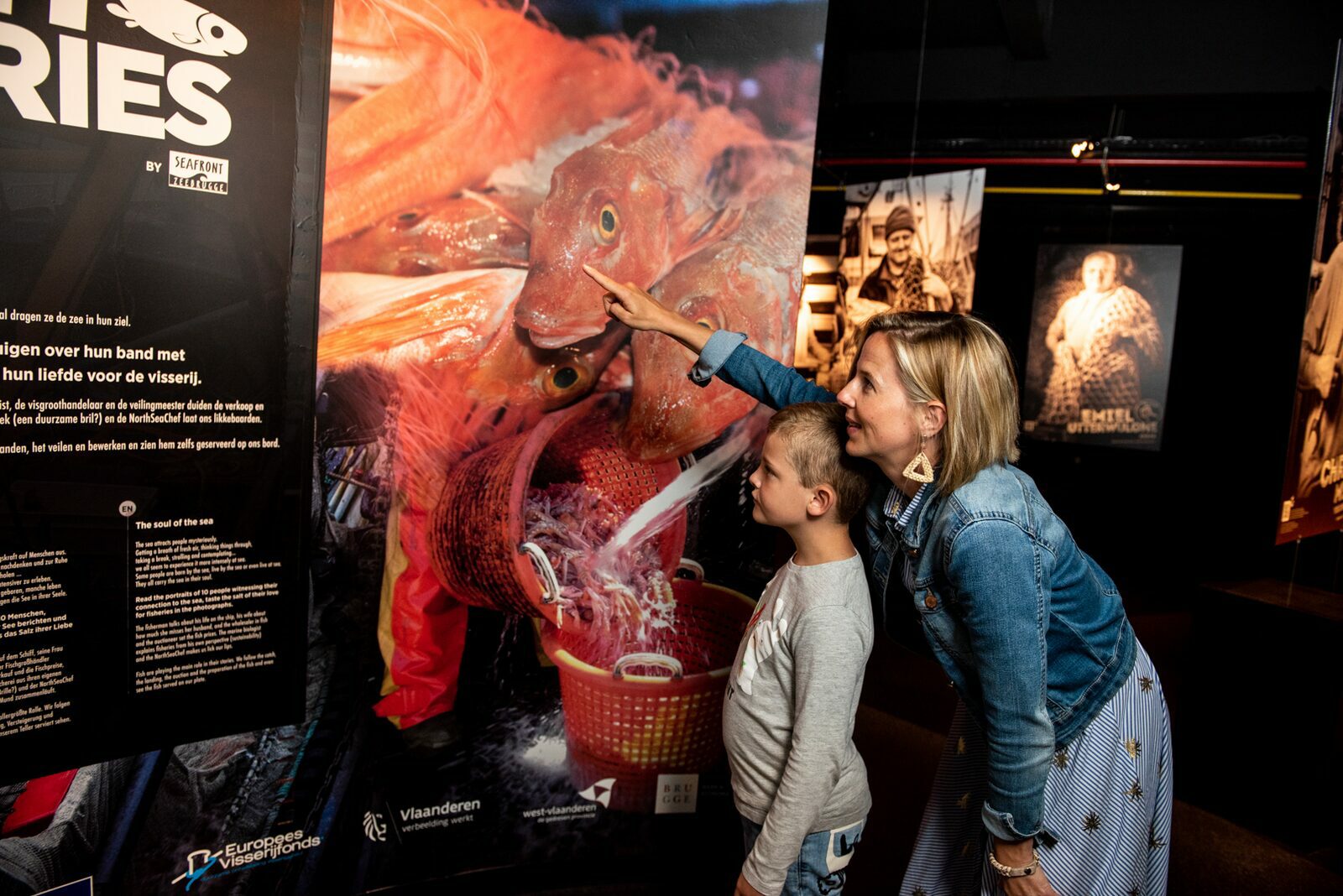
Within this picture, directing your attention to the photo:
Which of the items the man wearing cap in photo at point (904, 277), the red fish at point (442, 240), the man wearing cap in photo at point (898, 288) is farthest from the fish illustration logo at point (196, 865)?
the man wearing cap in photo at point (904, 277)

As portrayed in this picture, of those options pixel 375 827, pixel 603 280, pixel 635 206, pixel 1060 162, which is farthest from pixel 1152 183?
pixel 375 827

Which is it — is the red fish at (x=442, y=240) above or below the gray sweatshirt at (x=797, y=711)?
above

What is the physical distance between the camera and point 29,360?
1345mm

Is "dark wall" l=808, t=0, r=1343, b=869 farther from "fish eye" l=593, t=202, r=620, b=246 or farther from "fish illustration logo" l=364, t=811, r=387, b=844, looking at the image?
"fish eye" l=593, t=202, r=620, b=246

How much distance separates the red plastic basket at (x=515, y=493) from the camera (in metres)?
1.85

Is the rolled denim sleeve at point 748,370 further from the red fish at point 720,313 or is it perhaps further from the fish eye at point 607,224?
the fish eye at point 607,224

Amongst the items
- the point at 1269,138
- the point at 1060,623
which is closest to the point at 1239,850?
the point at 1060,623

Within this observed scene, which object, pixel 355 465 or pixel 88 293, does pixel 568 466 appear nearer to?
pixel 355 465

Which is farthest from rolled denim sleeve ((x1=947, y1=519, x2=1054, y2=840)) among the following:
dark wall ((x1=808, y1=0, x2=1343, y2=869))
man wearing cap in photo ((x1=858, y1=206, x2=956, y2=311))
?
man wearing cap in photo ((x1=858, y1=206, x2=956, y2=311))

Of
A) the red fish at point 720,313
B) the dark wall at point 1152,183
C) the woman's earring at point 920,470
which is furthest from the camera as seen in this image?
the dark wall at point 1152,183

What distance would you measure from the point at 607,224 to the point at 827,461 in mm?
784

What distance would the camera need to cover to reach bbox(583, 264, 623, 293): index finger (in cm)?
172

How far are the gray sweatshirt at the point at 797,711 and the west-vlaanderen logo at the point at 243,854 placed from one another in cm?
98

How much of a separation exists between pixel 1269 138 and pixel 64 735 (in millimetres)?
6376
